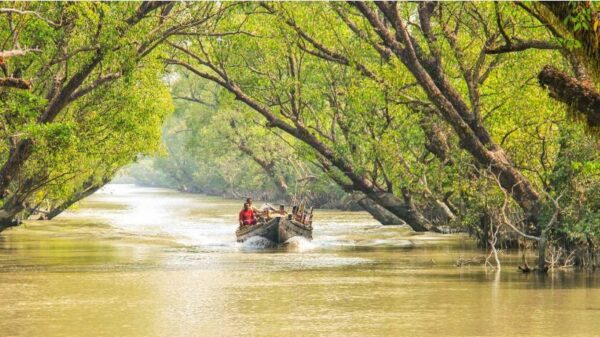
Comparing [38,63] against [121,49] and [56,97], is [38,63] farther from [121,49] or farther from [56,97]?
[121,49]

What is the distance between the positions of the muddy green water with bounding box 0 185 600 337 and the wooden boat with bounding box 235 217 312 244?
396mm

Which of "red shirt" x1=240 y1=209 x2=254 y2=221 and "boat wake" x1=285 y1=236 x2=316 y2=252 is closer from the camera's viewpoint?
"boat wake" x1=285 y1=236 x2=316 y2=252

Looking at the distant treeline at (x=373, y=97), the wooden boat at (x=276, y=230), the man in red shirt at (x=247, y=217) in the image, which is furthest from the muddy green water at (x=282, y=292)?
the distant treeline at (x=373, y=97)

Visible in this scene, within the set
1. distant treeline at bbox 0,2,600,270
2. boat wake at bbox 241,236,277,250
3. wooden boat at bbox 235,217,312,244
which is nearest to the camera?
distant treeline at bbox 0,2,600,270

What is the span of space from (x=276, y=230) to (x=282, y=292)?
47.5ft

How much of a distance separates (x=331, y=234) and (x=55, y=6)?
69.0ft

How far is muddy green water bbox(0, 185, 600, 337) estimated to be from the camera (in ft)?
57.2

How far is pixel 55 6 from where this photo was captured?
25297 millimetres

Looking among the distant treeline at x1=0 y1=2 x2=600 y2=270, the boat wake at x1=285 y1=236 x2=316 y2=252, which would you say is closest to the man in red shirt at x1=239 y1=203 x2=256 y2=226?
the boat wake at x1=285 y1=236 x2=316 y2=252

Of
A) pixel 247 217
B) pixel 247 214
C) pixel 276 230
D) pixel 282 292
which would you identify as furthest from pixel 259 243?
pixel 282 292

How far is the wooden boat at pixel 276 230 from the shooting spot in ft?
120

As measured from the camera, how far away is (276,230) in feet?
120

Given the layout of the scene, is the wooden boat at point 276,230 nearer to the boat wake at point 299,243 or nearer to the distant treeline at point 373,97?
the boat wake at point 299,243

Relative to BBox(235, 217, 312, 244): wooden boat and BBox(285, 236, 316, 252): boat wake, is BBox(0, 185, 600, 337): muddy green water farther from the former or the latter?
BBox(235, 217, 312, 244): wooden boat
